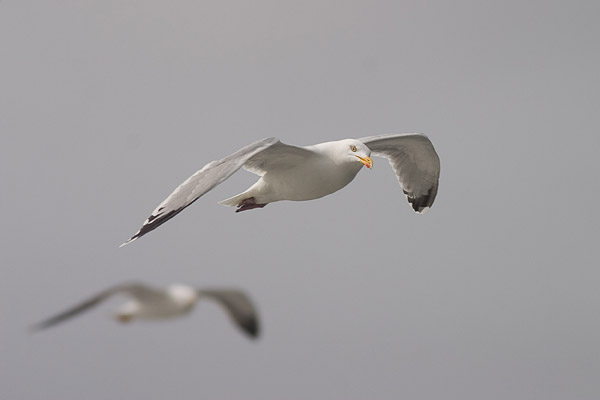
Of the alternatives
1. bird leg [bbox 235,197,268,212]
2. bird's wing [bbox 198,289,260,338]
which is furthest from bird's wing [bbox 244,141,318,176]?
bird's wing [bbox 198,289,260,338]

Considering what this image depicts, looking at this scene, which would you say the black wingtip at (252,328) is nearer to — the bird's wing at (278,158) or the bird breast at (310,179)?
the bird's wing at (278,158)

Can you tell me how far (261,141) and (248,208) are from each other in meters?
1.51

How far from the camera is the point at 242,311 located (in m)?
5.34

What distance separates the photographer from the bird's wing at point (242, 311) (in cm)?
527

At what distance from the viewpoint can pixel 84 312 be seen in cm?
412

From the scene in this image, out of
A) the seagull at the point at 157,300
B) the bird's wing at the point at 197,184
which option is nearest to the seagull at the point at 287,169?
the bird's wing at the point at 197,184

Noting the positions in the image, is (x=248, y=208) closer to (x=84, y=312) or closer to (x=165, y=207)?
(x=165, y=207)

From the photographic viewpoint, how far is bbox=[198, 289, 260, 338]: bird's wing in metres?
5.27

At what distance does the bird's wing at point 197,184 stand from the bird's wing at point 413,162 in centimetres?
237

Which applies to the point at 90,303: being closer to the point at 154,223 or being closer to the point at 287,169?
the point at 154,223

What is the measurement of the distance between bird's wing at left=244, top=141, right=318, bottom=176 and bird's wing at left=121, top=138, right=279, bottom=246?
1.50 ft

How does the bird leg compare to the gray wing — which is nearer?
the gray wing

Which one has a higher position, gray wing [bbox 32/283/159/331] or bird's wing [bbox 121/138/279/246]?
bird's wing [bbox 121/138/279/246]

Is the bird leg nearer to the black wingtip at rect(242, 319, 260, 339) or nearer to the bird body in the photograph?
the bird body
